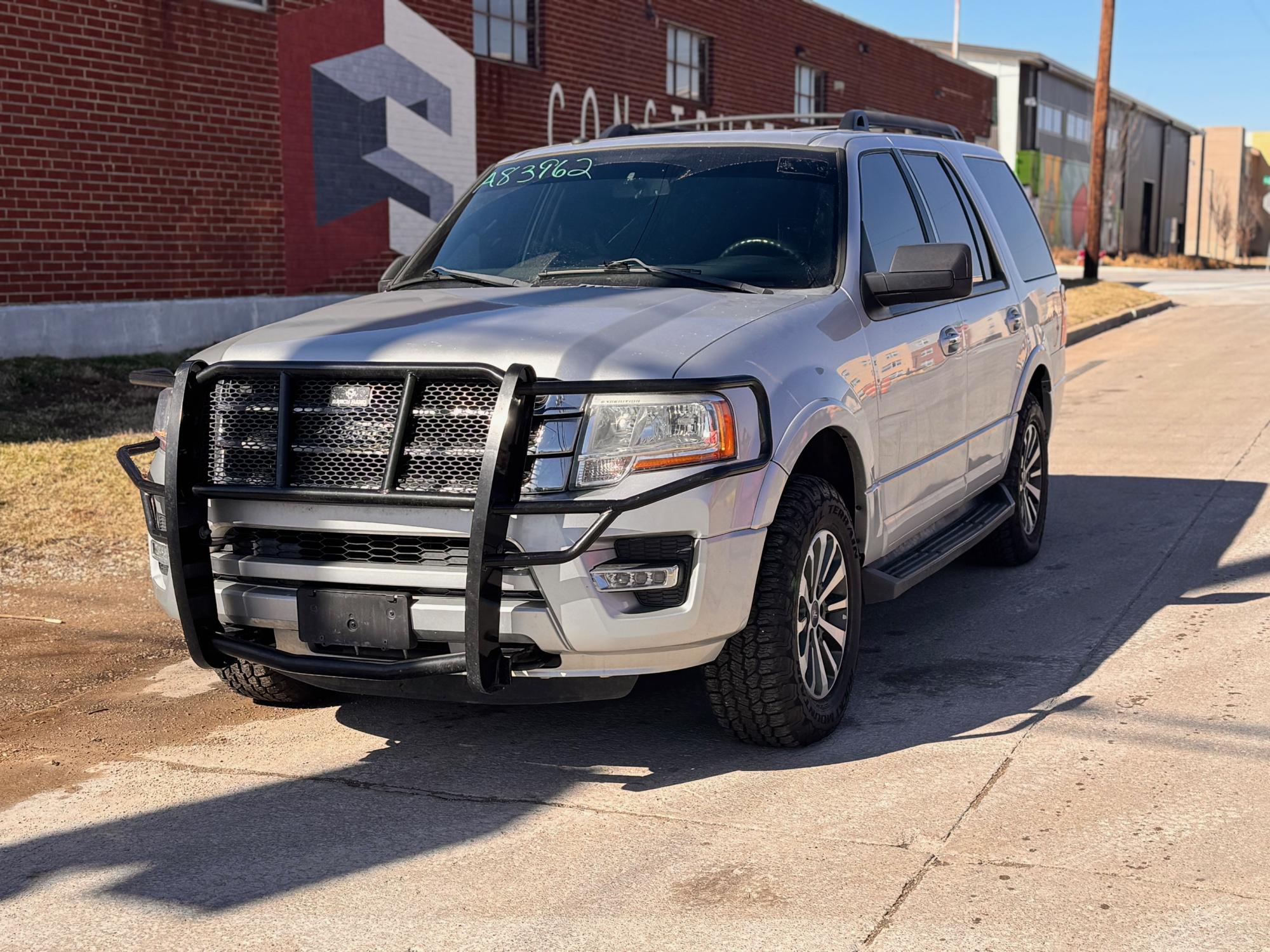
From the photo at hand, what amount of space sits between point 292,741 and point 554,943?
184 cm

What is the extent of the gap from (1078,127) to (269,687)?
57.1 metres

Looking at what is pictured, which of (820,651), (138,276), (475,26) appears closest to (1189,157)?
(475,26)

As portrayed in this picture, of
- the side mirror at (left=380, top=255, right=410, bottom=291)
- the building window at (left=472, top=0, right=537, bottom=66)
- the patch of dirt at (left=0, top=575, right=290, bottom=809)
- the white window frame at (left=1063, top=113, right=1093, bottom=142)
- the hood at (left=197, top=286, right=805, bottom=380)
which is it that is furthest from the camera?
the white window frame at (left=1063, top=113, right=1093, bottom=142)

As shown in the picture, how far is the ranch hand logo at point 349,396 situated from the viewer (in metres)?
4.11

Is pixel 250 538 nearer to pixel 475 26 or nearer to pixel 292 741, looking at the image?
pixel 292 741

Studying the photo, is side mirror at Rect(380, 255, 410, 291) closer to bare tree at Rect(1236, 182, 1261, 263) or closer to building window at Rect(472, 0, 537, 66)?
building window at Rect(472, 0, 537, 66)

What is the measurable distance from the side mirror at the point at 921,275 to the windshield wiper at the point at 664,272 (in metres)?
0.43

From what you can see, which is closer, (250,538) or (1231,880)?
(1231,880)

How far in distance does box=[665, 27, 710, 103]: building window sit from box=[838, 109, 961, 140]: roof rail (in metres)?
16.0

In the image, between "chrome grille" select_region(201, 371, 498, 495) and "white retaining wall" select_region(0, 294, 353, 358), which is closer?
"chrome grille" select_region(201, 371, 498, 495)

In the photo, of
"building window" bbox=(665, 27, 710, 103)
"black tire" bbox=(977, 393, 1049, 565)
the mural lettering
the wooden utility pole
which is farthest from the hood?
the wooden utility pole

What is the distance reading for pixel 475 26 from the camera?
709 inches

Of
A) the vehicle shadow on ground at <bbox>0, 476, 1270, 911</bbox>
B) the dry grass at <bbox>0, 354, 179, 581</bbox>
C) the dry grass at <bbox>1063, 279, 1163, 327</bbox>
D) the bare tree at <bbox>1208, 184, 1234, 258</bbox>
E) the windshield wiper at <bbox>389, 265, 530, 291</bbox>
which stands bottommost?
the vehicle shadow on ground at <bbox>0, 476, 1270, 911</bbox>

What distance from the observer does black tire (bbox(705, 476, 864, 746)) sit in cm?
425
